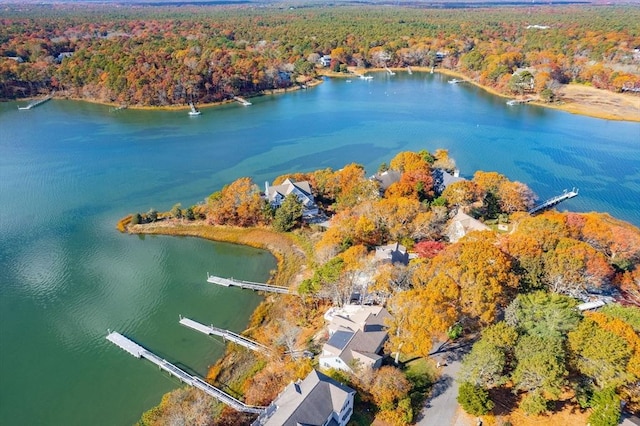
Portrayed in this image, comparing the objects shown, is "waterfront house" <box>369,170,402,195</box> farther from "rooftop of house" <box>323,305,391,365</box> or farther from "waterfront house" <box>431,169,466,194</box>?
"rooftop of house" <box>323,305,391,365</box>

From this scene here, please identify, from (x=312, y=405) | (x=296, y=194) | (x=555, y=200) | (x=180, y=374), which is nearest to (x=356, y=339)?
(x=312, y=405)

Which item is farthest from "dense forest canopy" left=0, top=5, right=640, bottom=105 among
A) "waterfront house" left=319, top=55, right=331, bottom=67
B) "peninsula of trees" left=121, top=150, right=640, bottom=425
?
"peninsula of trees" left=121, top=150, right=640, bottom=425

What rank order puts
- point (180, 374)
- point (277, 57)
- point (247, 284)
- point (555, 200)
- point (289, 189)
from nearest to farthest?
point (180, 374) → point (247, 284) → point (289, 189) → point (555, 200) → point (277, 57)

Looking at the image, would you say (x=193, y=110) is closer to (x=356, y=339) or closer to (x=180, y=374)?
(x=180, y=374)

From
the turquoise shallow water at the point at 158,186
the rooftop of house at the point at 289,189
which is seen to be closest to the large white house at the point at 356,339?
the turquoise shallow water at the point at 158,186

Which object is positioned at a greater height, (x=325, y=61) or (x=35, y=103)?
(x=325, y=61)
